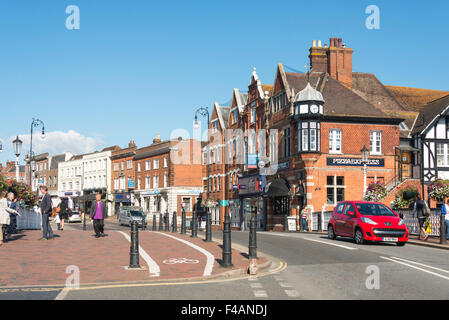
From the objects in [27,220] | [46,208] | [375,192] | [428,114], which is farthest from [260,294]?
[428,114]

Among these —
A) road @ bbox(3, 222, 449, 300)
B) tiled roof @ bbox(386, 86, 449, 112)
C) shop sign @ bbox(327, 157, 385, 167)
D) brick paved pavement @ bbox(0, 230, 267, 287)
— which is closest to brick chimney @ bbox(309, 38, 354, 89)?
tiled roof @ bbox(386, 86, 449, 112)

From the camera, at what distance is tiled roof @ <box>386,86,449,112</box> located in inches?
1831

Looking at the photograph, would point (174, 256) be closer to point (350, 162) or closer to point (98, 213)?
point (98, 213)

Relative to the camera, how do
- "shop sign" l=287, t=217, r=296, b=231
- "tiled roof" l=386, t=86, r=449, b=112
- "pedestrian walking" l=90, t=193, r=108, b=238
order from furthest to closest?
1. "tiled roof" l=386, t=86, r=449, b=112
2. "shop sign" l=287, t=217, r=296, b=231
3. "pedestrian walking" l=90, t=193, r=108, b=238

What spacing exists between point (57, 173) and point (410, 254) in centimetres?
8709

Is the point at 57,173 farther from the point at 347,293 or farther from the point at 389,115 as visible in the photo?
the point at 347,293

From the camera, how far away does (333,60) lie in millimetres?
45062

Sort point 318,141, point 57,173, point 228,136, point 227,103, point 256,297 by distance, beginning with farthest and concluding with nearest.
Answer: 1. point 57,173
2. point 227,103
3. point 228,136
4. point 318,141
5. point 256,297

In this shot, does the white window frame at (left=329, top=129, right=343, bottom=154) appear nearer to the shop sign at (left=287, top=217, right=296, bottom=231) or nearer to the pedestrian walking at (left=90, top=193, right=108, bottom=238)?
the shop sign at (left=287, top=217, right=296, bottom=231)

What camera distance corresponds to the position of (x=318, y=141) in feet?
127

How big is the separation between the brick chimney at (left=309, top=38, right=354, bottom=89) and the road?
104ft

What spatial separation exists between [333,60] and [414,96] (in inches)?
355

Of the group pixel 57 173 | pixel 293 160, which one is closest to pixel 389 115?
pixel 293 160

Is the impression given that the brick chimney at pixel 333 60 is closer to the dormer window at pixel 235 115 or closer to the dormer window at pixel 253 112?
the dormer window at pixel 253 112
